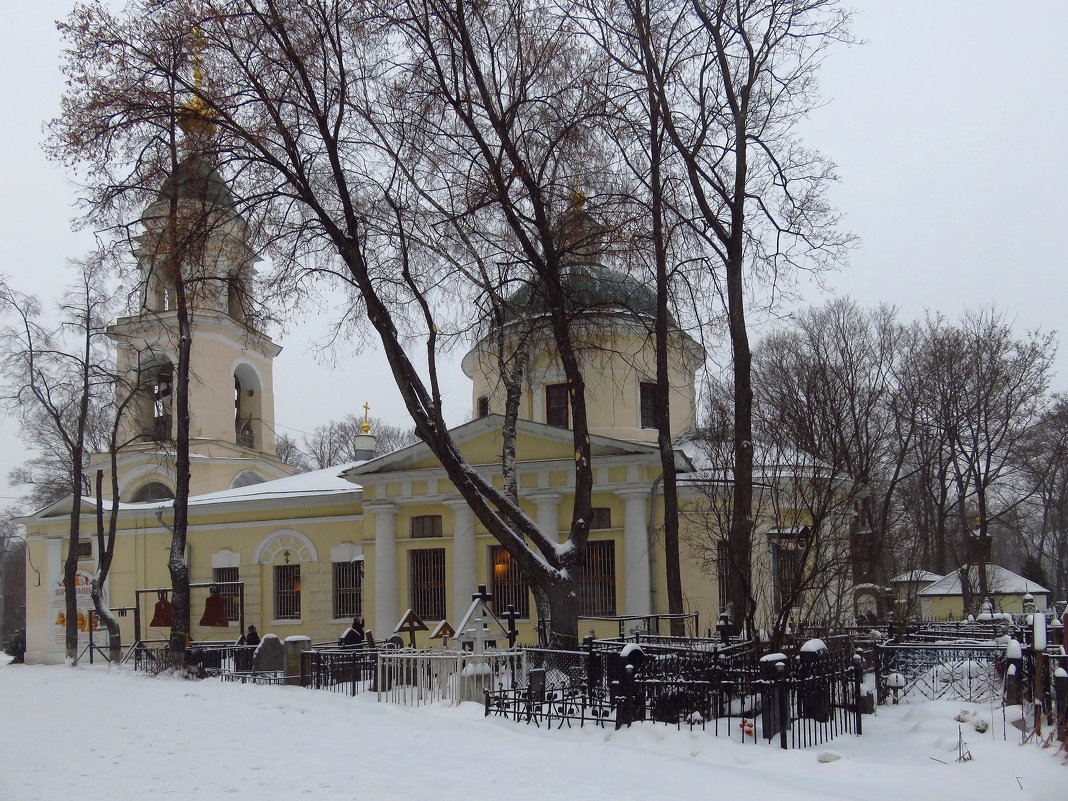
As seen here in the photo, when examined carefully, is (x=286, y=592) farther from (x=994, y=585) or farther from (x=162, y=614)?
(x=994, y=585)

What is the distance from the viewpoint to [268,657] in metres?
20.4

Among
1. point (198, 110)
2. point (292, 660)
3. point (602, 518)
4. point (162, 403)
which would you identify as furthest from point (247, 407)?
point (198, 110)

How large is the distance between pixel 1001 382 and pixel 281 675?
25384mm

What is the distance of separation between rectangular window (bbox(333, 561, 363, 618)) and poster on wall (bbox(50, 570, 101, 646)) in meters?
7.93

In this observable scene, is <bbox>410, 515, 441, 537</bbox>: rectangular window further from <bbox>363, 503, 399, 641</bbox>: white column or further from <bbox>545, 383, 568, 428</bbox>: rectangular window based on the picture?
<bbox>545, 383, 568, 428</bbox>: rectangular window

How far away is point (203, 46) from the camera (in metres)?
17.1

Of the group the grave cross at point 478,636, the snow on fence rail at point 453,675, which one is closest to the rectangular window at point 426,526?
the grave cross at point 478,636

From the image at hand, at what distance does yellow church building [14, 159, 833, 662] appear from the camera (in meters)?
23.7

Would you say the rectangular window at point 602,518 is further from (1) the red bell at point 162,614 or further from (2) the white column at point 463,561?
(1) the red bell at point 162,614

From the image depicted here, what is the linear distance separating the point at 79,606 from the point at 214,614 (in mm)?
9634

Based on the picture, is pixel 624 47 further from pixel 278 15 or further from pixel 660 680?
pixel 660 680

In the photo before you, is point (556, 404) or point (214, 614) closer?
point (214, 614)

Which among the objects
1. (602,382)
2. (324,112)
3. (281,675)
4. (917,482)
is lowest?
(281,675)

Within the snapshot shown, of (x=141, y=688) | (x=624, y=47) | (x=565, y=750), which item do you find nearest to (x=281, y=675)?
(x=141, y=688)
